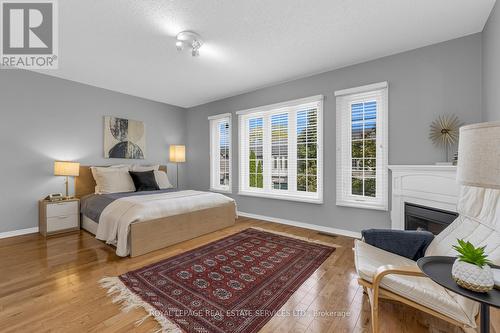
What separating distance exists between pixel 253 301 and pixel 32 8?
352cm

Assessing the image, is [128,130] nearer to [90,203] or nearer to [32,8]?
[90,203]

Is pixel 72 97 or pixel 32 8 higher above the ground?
pixel 32 8

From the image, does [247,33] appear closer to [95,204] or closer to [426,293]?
[426,293]

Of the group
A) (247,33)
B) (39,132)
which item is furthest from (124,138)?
(247,33)

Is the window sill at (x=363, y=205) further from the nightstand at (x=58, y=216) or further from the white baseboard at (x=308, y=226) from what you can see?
the nightstand at (x=58, y=216)

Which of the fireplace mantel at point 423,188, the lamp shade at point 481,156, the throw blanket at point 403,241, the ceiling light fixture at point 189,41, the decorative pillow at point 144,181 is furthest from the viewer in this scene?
the decorative pillow at point 144,181

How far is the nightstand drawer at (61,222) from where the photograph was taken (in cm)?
337

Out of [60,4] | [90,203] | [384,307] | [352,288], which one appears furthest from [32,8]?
[384,307]

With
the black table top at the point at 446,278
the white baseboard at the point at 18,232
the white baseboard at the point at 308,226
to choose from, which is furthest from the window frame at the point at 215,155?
the black table top at the point at 446,278

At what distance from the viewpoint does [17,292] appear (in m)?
1.93

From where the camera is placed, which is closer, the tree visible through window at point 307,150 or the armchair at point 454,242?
the armchair at point 454,242

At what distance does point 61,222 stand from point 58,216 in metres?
0.11

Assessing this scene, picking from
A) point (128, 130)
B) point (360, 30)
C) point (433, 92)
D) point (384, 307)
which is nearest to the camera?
point (384, 307)

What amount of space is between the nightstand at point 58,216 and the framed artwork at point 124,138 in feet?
3.95
